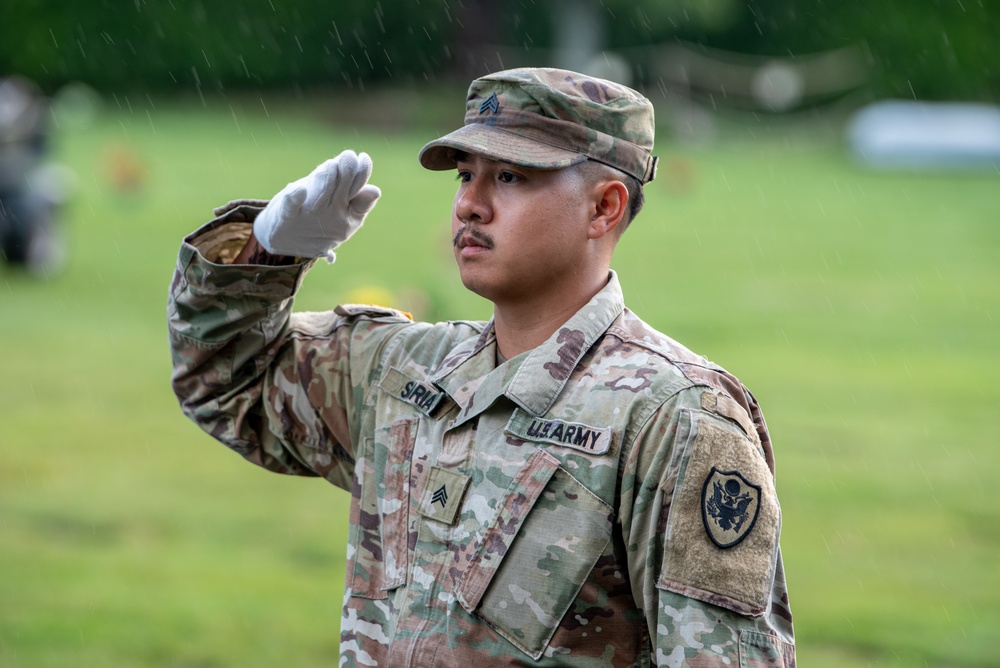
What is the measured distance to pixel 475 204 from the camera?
249cm

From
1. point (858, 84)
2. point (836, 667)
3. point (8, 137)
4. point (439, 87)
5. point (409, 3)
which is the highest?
point (409, 3)

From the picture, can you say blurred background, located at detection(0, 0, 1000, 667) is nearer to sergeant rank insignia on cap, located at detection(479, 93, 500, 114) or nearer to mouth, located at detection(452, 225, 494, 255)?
mouth, located at detection(452, 225, 494, 255)

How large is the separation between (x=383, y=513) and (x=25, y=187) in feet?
35.5

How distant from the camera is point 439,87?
1277 inches

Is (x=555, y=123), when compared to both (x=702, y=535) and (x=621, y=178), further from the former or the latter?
(x=702, y=535)

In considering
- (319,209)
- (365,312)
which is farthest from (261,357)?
(319,209)

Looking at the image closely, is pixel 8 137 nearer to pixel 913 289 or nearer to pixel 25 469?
pixel 25 469

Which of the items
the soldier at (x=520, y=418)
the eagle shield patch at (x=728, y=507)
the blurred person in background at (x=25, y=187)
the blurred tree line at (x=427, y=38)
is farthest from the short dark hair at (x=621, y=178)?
the blurred tree line at (x=427, y=38)

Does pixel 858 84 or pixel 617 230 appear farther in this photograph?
pixel 858 84

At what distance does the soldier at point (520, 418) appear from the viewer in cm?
228

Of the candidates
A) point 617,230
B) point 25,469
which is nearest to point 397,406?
point 617,230

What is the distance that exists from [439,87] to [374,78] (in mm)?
2294

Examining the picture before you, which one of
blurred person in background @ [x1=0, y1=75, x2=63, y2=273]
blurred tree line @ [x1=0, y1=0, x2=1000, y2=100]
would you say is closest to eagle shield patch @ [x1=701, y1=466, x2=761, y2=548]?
blurred person in background @ [x1=0, y1=75, x2=63, y2=273]

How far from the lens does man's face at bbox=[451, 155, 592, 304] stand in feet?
8.11
